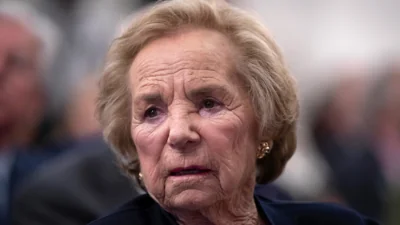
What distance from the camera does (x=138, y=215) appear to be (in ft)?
10.8

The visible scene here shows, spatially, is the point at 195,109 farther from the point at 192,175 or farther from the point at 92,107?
the point at 92,107

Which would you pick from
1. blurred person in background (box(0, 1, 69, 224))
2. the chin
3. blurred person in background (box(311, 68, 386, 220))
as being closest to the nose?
the chin

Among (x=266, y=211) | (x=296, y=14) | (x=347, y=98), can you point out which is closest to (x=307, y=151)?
(x=347, y=98)

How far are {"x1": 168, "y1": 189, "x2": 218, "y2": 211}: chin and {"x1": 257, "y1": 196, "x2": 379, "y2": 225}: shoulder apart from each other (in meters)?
0.45

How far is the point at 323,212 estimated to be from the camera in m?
3.57

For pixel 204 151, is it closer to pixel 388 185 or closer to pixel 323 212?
pixel 323 212

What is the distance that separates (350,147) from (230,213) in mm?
3965

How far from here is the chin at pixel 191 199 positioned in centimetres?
304

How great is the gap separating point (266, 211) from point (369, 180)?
9.79 ft

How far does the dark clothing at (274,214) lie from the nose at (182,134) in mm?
309

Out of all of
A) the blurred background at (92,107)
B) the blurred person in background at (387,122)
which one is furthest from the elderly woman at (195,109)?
the blurred person in background at (387,122)

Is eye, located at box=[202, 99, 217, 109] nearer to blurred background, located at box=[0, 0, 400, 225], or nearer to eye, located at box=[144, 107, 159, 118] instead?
eye, located at box=[144, 107, 159, 118]

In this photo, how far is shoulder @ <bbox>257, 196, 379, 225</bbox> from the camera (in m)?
3.52

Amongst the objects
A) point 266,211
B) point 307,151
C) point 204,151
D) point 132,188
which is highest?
point 204,151
